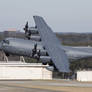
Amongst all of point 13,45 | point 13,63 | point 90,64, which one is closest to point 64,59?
point 13,45

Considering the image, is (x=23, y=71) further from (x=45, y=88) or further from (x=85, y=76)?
(x=45, y=88)

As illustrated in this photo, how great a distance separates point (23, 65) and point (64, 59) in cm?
2109

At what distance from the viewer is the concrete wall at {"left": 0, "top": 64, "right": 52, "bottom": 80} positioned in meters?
86.4

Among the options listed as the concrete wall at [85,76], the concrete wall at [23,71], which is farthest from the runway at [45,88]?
the concrete wall at [23,71]

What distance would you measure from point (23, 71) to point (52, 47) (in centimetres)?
1494

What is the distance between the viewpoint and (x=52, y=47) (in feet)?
243

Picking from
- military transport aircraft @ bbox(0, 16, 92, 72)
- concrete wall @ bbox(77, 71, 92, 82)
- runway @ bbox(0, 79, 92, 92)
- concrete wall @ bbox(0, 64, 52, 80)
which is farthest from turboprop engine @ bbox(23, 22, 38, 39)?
runway @ bbox(0, 79, 92, 92)

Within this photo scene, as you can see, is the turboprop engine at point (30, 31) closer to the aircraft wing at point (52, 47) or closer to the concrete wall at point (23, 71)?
the aircraft wing at point (52, 47)

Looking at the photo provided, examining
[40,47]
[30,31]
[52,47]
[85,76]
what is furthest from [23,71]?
[85,76]

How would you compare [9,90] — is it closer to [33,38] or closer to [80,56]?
[33,38]

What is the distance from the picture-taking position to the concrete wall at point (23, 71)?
86438 mm

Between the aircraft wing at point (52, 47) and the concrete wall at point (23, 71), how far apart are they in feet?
25.9

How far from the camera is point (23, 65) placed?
87375 millimetres

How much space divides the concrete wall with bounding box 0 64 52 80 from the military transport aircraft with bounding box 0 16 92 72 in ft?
18.1
